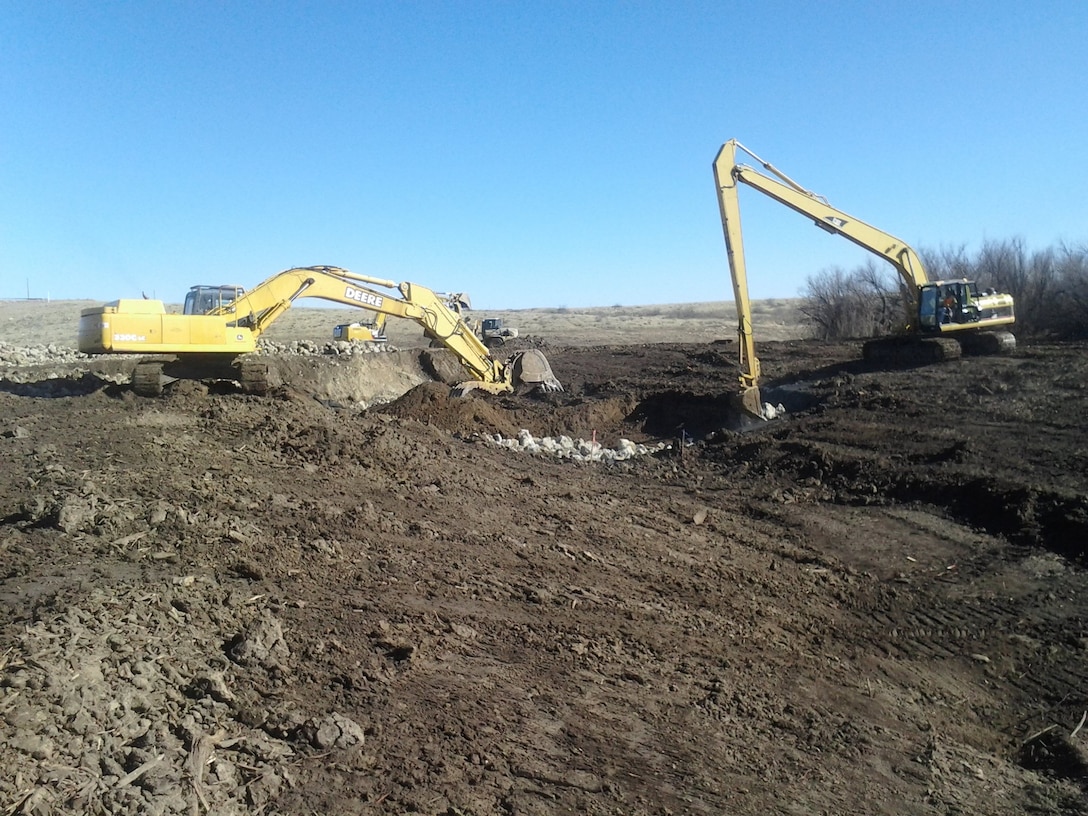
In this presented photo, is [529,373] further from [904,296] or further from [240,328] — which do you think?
[904,296]

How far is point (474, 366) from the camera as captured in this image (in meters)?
19.1

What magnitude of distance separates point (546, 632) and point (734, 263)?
42.3ft

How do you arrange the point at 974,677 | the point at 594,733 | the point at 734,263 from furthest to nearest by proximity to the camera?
the point at 734,263
the point at 974,677
the point at 594,733

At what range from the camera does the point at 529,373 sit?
70.4ft

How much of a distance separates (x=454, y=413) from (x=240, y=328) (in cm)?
445

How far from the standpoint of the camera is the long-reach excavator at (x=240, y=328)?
13.4 m

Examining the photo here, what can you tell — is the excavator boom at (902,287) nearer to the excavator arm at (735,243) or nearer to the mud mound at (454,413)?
the excavator arm at (735,243)

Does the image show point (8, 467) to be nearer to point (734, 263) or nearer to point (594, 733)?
point (594, 733)

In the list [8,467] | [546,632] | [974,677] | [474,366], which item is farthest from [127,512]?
[474,366]

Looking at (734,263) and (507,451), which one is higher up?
(734,263)

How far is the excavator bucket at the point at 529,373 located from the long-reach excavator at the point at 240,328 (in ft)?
4.73

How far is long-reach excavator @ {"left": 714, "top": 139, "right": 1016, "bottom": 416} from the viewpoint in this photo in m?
17.2

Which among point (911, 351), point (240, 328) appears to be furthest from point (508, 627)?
point (911, 351)

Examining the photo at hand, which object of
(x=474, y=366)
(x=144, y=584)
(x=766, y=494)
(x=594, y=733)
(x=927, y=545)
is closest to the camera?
(x=594, y=733)
